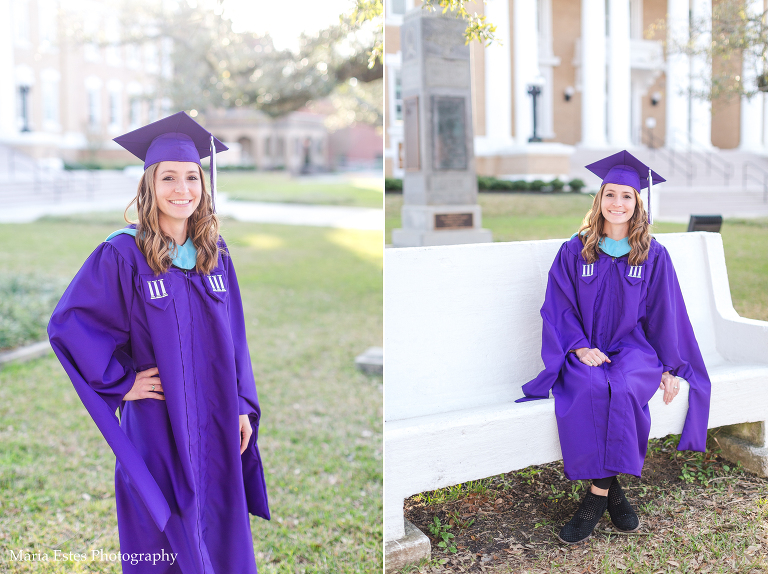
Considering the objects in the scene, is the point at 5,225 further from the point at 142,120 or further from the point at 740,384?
the point at 142,120

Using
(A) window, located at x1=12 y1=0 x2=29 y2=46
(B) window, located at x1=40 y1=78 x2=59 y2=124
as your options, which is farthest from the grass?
(B) window, located at x1=40 y1=78 x2=59 y2=124

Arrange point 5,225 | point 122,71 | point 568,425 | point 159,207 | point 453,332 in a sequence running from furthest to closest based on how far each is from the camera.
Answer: point 122,71, point 5,225, point 453,332, point 568,425, point 159,207

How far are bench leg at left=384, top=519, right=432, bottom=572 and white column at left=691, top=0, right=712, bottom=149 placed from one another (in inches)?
108

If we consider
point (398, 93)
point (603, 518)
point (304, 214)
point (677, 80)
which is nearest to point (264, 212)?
point (304, 214)

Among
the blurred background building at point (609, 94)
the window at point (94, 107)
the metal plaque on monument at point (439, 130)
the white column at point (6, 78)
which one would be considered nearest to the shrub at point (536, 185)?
the blurred background building at point (609, 94)

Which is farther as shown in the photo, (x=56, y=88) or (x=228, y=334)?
(x=56, y=88)

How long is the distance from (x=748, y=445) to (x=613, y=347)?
3.46 ft

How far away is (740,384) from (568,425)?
107 centimetres

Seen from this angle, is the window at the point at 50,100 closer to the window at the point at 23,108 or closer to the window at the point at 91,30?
the window at the point at 23,108

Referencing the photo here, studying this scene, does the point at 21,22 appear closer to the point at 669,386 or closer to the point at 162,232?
the point at 162,232

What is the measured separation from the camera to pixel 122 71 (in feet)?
97.9

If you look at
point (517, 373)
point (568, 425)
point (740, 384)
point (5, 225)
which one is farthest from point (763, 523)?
point (5, 225)

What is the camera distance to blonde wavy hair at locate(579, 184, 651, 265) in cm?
308

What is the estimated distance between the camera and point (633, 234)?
10.1 ft
